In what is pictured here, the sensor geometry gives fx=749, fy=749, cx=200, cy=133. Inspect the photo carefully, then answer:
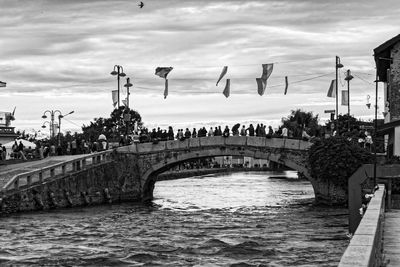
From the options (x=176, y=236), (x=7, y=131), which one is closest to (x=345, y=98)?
(x=176, y=236)

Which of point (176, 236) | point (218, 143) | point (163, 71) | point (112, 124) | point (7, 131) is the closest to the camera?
point (176, 236)

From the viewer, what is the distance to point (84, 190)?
3919 cm

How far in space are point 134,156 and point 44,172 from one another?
9.02 meters

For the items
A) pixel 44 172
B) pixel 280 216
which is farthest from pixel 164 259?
pixel 44 172

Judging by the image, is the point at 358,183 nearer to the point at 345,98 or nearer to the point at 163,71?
the point at 163,71

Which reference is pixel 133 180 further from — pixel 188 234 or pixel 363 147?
pixel 188 234

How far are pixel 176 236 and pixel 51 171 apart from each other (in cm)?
1268

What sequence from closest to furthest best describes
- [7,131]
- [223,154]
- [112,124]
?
[223,154], [7,131], [112,124]

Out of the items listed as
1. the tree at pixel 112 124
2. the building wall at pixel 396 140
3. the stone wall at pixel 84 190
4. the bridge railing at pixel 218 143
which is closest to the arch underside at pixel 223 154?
the bridge railing at pixel 218 143

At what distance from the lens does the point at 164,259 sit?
1961 centimetres

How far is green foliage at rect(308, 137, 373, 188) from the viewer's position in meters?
39.2

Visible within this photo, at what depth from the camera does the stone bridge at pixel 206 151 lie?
140 feet

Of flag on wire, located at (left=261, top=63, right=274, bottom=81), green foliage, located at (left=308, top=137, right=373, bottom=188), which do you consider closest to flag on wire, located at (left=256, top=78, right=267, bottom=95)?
flag on wire, located at (left=261, top=63, right=274, bottom=81)

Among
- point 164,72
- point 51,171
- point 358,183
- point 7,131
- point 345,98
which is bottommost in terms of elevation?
point 51,171
